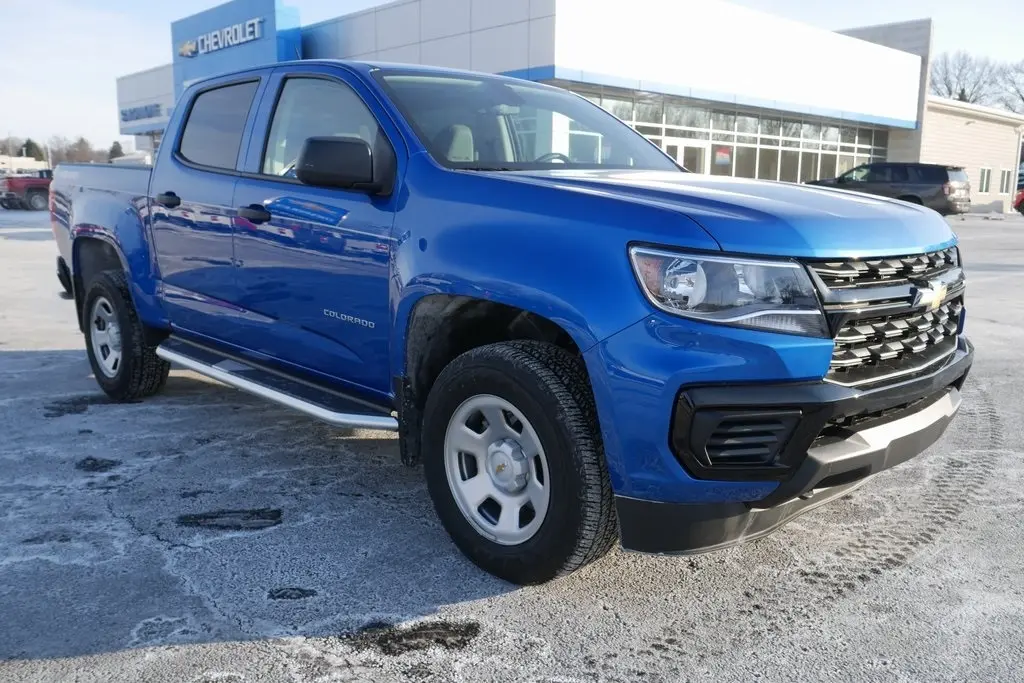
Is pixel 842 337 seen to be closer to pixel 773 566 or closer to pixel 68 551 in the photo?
pixel 773 566

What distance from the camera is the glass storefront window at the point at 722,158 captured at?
26.3 metres

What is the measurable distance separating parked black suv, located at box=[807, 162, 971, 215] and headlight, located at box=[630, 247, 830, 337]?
23793mm

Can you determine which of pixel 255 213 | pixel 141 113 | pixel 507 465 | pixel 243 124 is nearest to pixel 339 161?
pixel 255 213

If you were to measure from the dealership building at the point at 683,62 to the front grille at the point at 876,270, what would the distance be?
558 inches

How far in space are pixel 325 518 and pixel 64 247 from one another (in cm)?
361

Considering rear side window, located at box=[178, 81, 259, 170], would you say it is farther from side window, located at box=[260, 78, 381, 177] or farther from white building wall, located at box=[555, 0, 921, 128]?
white building wall, located at box=[555, 0, 921, 128]

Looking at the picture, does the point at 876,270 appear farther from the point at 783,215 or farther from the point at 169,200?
the point at 169,200

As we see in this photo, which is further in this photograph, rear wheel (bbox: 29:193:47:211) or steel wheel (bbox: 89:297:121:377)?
rear wheel (bbox: 29:193:47:211)

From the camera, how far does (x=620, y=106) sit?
22969mm

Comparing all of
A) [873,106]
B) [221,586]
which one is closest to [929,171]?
[873,106]

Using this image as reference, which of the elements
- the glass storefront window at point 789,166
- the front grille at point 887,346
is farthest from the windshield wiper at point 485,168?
the glass storefront window at point 789,166

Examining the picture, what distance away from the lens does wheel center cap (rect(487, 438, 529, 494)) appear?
2.94m

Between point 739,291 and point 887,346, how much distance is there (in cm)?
61

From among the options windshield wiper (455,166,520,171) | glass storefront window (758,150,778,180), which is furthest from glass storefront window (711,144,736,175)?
windshield wiper (455,166,520,171)
